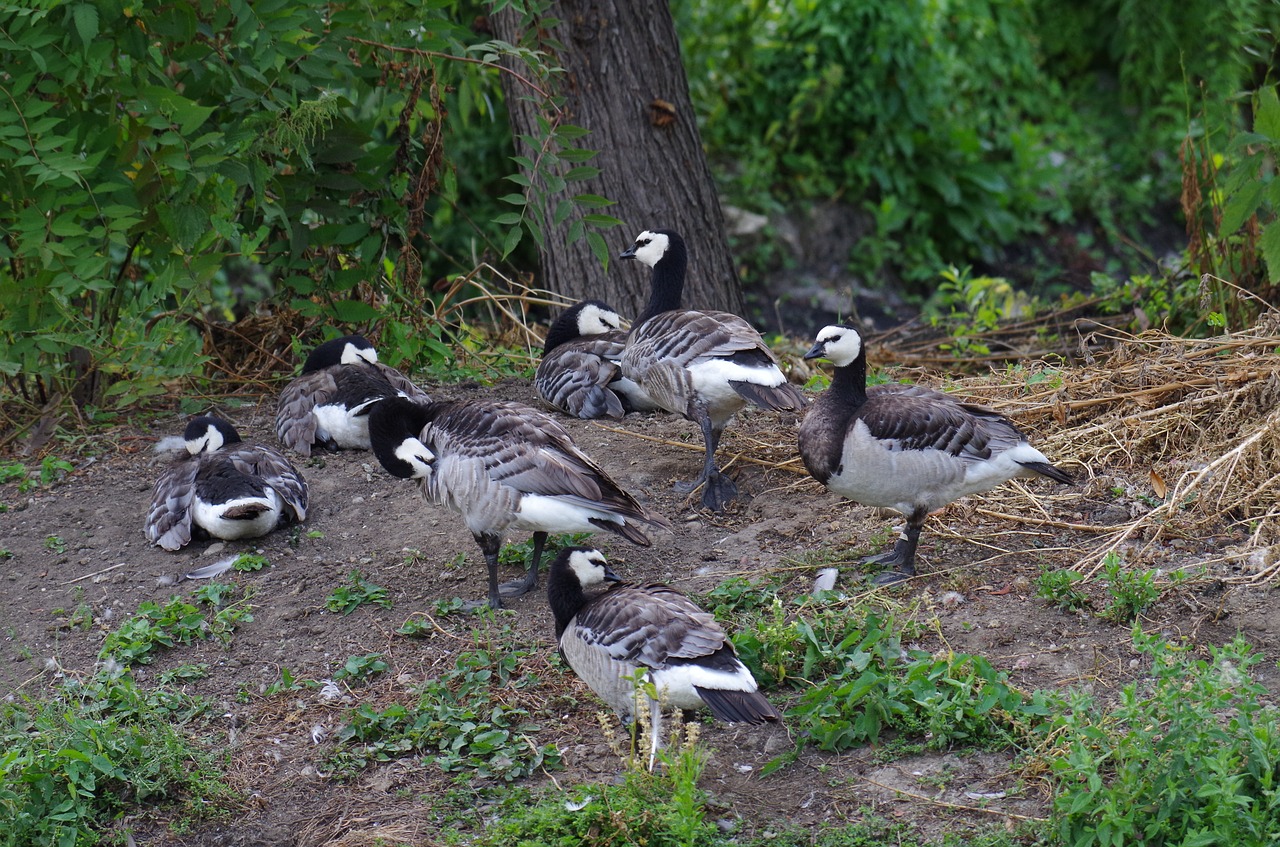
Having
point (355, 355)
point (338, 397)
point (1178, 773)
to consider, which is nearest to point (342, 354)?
point (355, 355)

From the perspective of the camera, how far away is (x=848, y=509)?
6.30m

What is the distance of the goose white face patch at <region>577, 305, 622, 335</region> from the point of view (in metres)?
7.98

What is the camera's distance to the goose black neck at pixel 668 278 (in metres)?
7.46

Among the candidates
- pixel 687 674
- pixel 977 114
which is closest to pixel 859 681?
pixel 687 674

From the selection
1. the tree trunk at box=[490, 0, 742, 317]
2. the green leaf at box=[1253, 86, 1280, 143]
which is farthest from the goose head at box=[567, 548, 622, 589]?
the tree trunk at box=[490, 0, 742, 317]

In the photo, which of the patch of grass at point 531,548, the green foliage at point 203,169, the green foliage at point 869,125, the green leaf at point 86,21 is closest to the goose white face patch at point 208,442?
the green foliage at point 203,169

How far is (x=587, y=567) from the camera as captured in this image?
4.95 m

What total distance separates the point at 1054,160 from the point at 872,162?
2939 mm

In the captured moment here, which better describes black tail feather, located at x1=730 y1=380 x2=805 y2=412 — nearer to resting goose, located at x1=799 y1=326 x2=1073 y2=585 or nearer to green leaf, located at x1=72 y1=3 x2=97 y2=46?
resting goose, located at x1=799 y1=326 x2=1073 y2=585

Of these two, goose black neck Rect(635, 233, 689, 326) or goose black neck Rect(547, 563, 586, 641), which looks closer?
goose black neck Rect(547, 563, 586, 641)

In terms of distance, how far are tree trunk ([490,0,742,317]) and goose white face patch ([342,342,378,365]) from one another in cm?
178

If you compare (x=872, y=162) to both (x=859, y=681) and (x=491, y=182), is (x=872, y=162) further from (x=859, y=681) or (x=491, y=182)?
(x=859, y=681)

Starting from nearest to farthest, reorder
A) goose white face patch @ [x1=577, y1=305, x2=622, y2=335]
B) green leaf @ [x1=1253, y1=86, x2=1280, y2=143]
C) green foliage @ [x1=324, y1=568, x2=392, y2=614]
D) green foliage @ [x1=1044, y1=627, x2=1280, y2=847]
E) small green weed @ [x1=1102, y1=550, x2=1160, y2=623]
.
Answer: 1. green foliage @ [x1=1044, y1=627, x2=1280, y2=847]
2. small green weed @ [x1=1102, y1=550, x2=1160, y2=623]
3. green leaf @ [x1=1253, y1=86, x2=1280, y2=143]
4. green foliage @ [x1=324, y1=568, x2=392, y2=614]
5. goose white face patch @ [x1=577, y1=305, x2=622, y2=335]

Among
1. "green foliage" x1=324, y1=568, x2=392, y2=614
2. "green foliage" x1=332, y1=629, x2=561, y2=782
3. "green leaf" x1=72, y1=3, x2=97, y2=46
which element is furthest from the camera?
"green leaf" x1=72, y1=3, x2=97, y2=46
